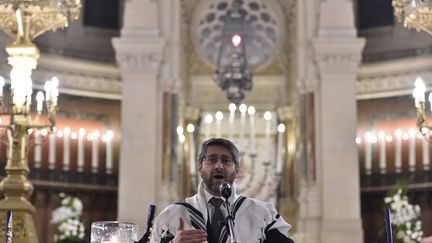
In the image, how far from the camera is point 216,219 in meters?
4.05

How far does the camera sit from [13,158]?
838cm

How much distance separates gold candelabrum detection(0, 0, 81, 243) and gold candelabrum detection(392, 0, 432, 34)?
3570 mm

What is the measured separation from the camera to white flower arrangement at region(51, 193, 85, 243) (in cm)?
1437

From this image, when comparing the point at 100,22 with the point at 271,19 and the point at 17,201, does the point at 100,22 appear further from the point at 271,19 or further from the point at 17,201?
the point at 17,201

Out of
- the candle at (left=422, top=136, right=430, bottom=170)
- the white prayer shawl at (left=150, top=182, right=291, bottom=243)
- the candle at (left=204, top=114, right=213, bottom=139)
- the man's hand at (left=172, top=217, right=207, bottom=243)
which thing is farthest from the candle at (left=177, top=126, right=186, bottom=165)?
the man's hand at (left=172, top=217, right=207, bottom=243)

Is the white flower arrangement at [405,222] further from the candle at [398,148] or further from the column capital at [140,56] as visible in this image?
the column capital at [140,56]

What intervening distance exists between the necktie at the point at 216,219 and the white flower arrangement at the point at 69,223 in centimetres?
1061

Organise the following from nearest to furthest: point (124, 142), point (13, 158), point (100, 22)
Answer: point (13, 158) → point (124, 142) → point (100, 22)

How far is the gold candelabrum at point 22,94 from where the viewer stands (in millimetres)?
8008

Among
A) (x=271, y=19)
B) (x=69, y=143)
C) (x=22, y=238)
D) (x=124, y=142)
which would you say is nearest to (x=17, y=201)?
(x=22, y=238)

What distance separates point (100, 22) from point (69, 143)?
2866mm

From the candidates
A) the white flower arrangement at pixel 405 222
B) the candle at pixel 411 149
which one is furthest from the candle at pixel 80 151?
the candle at pixel 411 149

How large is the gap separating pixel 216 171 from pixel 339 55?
10.9m

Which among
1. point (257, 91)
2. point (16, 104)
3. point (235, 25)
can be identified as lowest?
point (16, 104)
